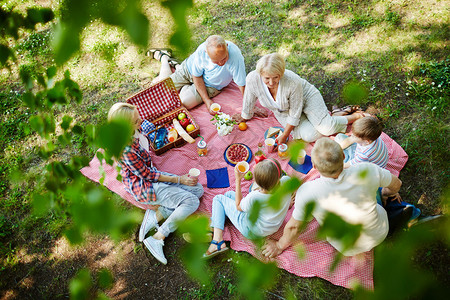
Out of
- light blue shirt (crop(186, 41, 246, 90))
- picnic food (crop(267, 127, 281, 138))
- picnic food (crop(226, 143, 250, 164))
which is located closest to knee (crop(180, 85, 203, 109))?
light blue shirt (crop(186, 41, 246, 90))

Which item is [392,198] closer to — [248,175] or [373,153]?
[373,153]

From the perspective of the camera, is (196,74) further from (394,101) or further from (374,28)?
(374,28)

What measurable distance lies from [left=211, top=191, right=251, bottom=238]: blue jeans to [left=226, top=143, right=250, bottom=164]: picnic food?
566mm

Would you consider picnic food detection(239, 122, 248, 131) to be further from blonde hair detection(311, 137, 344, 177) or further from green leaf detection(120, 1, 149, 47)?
green leaf detection(120, 1, 149, 47)

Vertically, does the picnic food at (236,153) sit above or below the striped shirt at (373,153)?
below

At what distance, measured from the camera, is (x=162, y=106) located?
4402 millimetres

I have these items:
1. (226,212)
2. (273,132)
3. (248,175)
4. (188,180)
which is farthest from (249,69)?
(226,212)

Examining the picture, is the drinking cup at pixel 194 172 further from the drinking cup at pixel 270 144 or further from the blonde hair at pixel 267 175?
the blonde hair at pixel 267 175

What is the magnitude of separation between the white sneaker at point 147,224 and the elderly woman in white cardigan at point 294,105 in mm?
1913

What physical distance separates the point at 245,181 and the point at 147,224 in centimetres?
134

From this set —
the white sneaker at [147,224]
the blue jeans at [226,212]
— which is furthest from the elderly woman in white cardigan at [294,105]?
the white sneaker at [147,224]

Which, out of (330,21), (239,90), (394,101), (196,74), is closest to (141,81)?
(196,74)

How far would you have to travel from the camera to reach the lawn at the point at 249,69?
133 inches

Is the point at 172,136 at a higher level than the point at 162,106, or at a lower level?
lower
